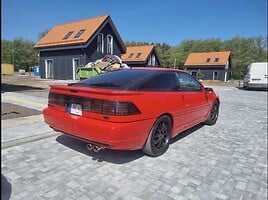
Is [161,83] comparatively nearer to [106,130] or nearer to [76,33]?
[106,130]

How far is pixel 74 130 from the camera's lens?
397 centimetres

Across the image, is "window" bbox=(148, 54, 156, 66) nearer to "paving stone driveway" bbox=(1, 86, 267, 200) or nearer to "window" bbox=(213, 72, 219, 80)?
"window" bbox=(213, 72, 219, 80)

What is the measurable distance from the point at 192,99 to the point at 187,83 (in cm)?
36

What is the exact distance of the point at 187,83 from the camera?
18.0ft

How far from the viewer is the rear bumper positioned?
3572mm

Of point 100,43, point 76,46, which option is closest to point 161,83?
point 76,46

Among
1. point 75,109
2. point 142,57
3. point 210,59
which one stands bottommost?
point 75,109

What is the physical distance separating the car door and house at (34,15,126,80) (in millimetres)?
19215

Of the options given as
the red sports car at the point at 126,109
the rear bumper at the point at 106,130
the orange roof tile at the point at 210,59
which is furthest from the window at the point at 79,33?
the orange roof tile at the point at 210,59

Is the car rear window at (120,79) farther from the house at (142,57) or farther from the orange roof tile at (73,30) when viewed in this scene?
the house at (142,57)

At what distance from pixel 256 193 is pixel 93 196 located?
84.4 inches

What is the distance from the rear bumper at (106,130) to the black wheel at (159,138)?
154 millimetres

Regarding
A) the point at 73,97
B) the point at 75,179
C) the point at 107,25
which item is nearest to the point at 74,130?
the point at 73,97

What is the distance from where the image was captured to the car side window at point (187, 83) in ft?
17.2
